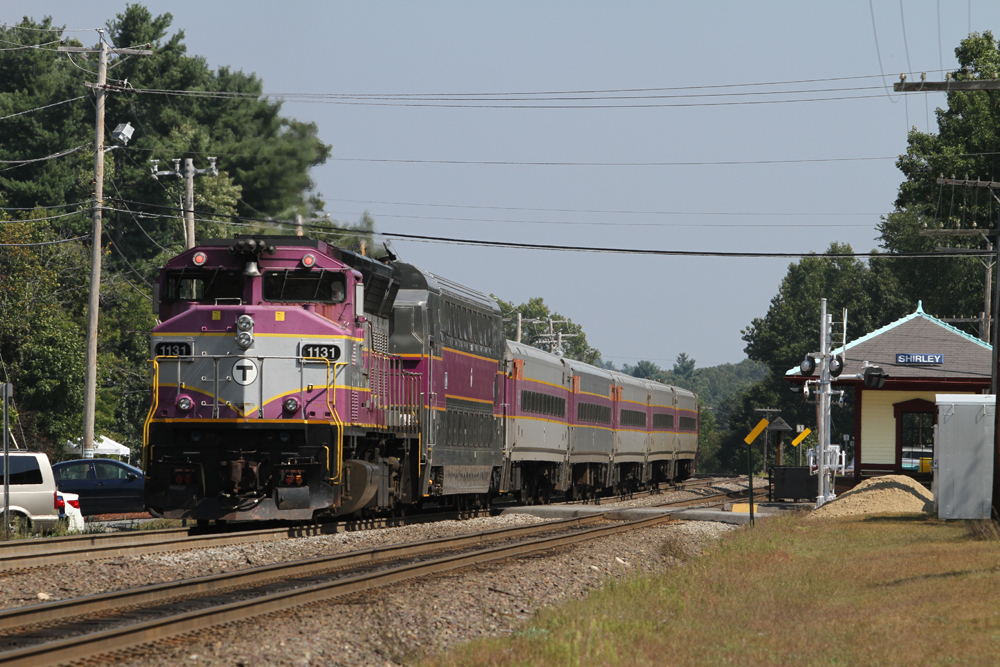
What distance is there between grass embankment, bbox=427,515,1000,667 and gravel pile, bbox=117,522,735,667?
492 mm

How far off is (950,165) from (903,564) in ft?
118

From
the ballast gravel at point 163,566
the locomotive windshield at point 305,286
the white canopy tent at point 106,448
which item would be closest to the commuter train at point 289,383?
the locomotive windshield at point 305,286

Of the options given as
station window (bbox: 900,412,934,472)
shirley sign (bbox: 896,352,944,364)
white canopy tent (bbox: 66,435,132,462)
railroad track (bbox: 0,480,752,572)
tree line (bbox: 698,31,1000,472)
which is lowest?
white canopy tent (bbox: 66,435,132,462)

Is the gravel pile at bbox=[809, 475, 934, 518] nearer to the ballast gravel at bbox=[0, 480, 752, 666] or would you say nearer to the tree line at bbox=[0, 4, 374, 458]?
the ballast gravel at bbox=[0, 480, 752, 666]

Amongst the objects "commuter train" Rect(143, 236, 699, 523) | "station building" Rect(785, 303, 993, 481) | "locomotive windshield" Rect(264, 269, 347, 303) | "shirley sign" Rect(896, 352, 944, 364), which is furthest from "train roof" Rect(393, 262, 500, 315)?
"shirley sign" Rect(896, 352, 944, 364)

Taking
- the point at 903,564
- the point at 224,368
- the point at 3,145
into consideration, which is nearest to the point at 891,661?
the point at 903,564

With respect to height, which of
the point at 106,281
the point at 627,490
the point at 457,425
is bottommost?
the point at 627,490

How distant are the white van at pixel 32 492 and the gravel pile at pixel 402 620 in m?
9.16

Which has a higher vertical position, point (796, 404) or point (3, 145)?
point (3, 145)

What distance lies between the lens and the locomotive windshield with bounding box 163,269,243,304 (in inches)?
719

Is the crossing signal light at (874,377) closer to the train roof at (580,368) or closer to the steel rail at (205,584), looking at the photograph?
the train roof at (580,368)

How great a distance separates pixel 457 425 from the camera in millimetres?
23688

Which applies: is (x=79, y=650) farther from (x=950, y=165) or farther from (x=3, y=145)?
(x=3, y=145)

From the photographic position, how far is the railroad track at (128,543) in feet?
49.0
